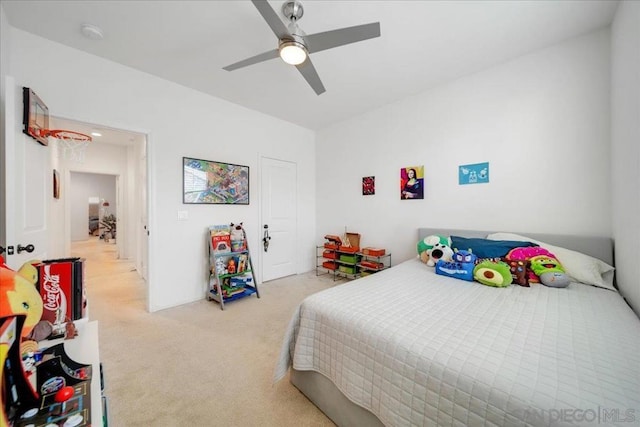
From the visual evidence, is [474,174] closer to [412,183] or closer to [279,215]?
[412,183]

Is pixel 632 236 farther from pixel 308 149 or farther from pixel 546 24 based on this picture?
pixel 308 149

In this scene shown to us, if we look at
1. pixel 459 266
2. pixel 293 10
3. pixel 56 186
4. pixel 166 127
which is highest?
pixel 293 10

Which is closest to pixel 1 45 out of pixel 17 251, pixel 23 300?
pixel 17 251

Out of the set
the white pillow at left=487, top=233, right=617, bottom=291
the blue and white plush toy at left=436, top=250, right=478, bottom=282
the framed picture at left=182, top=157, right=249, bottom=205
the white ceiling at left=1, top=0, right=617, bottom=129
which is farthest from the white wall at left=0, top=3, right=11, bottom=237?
the white pillow at left=487, top=233, right=617, bottom=291

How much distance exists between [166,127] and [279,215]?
2006mm

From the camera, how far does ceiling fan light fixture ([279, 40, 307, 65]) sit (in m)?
1.70

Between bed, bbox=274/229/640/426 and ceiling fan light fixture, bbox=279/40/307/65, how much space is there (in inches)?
69.7

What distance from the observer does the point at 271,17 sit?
151 centimetres

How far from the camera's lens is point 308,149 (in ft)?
14.8

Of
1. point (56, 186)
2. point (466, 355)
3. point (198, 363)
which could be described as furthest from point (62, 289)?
point (56, 186)

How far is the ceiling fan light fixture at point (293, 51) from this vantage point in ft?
Answer: 5.58

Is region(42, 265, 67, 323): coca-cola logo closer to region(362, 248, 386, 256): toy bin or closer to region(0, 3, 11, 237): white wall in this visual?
region(0, 3, 11, 237): white wall

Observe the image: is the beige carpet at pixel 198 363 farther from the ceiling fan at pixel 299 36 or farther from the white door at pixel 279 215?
the ceiling fan at pixel 299 36

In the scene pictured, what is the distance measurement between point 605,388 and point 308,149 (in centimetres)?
429
